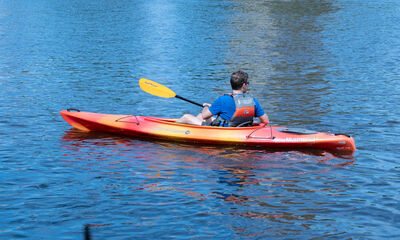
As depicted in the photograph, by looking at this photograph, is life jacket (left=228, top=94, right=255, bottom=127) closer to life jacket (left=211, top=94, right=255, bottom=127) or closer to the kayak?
life jacket (left=211, top=94, right=255, bottom=127)

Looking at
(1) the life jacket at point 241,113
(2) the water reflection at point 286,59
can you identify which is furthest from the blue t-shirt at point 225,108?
(2) the water reflection at point 286,59

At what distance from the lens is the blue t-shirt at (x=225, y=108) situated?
30.7 feet

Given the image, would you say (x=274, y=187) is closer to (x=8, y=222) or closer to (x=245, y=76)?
(x=245, y=76)

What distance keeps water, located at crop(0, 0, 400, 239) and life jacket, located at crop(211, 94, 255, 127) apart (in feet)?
1.75

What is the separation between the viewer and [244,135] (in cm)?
966

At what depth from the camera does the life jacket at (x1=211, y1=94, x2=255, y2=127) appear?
9.34 m

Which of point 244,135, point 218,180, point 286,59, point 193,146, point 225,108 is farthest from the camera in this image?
point 286,59

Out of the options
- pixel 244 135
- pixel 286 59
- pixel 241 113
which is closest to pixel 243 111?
pixel 241 113

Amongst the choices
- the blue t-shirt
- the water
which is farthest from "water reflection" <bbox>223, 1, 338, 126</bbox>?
the blue t-shirt

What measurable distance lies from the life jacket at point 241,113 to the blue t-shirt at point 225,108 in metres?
0.06

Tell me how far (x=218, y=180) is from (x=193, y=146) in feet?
6.33

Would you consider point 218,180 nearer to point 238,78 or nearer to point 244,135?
point 244,135

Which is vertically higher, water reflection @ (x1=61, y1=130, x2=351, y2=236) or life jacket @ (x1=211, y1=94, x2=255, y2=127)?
life jacket @ (x1=211, y1=94, x2=255, y2=127)

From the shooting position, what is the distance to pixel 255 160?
30.1ft
